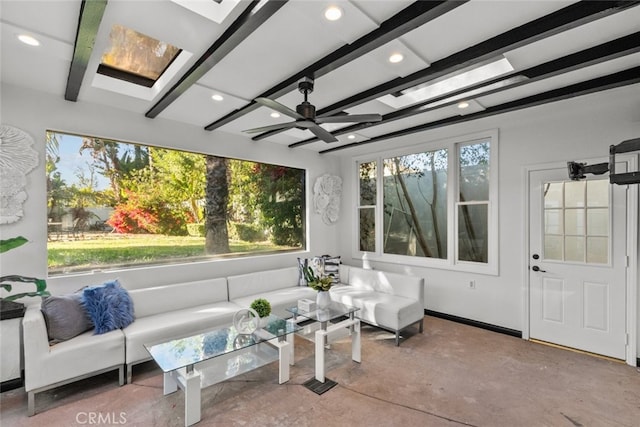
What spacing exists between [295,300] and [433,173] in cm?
280

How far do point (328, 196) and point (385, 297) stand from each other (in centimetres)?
224

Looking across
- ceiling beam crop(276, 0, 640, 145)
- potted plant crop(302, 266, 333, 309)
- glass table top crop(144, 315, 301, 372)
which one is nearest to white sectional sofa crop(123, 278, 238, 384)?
glass table top crop(144, 315, 301, 372)

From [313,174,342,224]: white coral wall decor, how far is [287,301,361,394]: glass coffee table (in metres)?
2.31

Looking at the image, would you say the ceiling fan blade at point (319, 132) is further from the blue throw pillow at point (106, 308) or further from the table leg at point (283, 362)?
the blue throw pillow at point (106, 308)

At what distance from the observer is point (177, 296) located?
3.38m

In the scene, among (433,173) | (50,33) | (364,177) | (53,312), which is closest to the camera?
(50,33)

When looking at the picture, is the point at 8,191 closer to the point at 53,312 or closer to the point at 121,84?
the point at 53,312

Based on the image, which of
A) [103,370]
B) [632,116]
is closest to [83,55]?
[103,370]

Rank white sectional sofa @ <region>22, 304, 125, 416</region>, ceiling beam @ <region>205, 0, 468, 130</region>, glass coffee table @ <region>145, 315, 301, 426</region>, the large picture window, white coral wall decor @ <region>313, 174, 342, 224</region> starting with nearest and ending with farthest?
ceiling beam @ <region>205, 0, 468, 130</region>
glass coffee table @ <region>145, 315, 301, 426</region>
white sectional sofa @ <region>22, 304, 125, 416</region>
the large picture window
white coral wall decor @ <region>313, 174, 342, 224</region>

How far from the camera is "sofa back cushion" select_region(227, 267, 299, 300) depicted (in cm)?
388

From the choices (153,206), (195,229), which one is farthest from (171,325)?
(153,206)

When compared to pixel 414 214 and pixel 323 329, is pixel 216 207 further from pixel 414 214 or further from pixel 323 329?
pixel 414 214

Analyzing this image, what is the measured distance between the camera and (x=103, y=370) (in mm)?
2521

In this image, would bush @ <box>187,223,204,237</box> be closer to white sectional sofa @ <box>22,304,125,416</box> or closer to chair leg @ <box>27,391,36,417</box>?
white sectional sofa @ <box>22,304,125,416</box>
